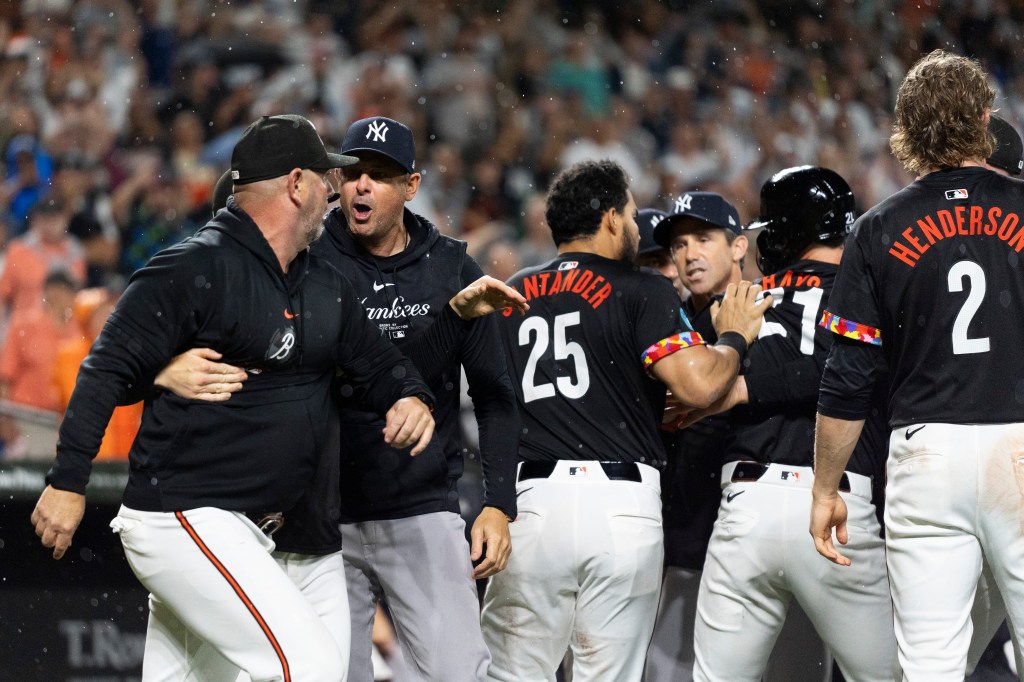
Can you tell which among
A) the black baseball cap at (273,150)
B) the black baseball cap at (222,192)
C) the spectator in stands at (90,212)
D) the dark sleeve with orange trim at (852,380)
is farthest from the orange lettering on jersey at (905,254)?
the spectator in stands at (90,212)

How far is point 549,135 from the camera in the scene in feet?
33.5

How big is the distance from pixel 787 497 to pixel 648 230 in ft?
5.10

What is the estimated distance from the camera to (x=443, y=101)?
10.0 metres

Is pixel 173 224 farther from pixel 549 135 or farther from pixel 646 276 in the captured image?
pixel 646 276

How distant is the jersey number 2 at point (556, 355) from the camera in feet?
13.0

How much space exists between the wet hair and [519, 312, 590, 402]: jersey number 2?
0.34m

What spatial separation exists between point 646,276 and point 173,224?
5170 mm

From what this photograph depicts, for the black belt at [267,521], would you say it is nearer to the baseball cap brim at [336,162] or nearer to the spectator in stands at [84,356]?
the baseball cap brim at [336,162]

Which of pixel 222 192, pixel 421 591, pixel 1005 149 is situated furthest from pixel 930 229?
pixel 222 192

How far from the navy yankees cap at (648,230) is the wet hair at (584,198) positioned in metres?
0.73

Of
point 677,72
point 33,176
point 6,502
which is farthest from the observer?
point 677,72

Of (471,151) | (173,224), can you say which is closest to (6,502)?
(173,224)

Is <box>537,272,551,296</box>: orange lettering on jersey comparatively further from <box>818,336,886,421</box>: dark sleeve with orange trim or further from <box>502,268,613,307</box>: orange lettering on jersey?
<box>818,336,886,421</box>: dark sleeve with orange trim

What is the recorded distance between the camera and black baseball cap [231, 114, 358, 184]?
315 cm
